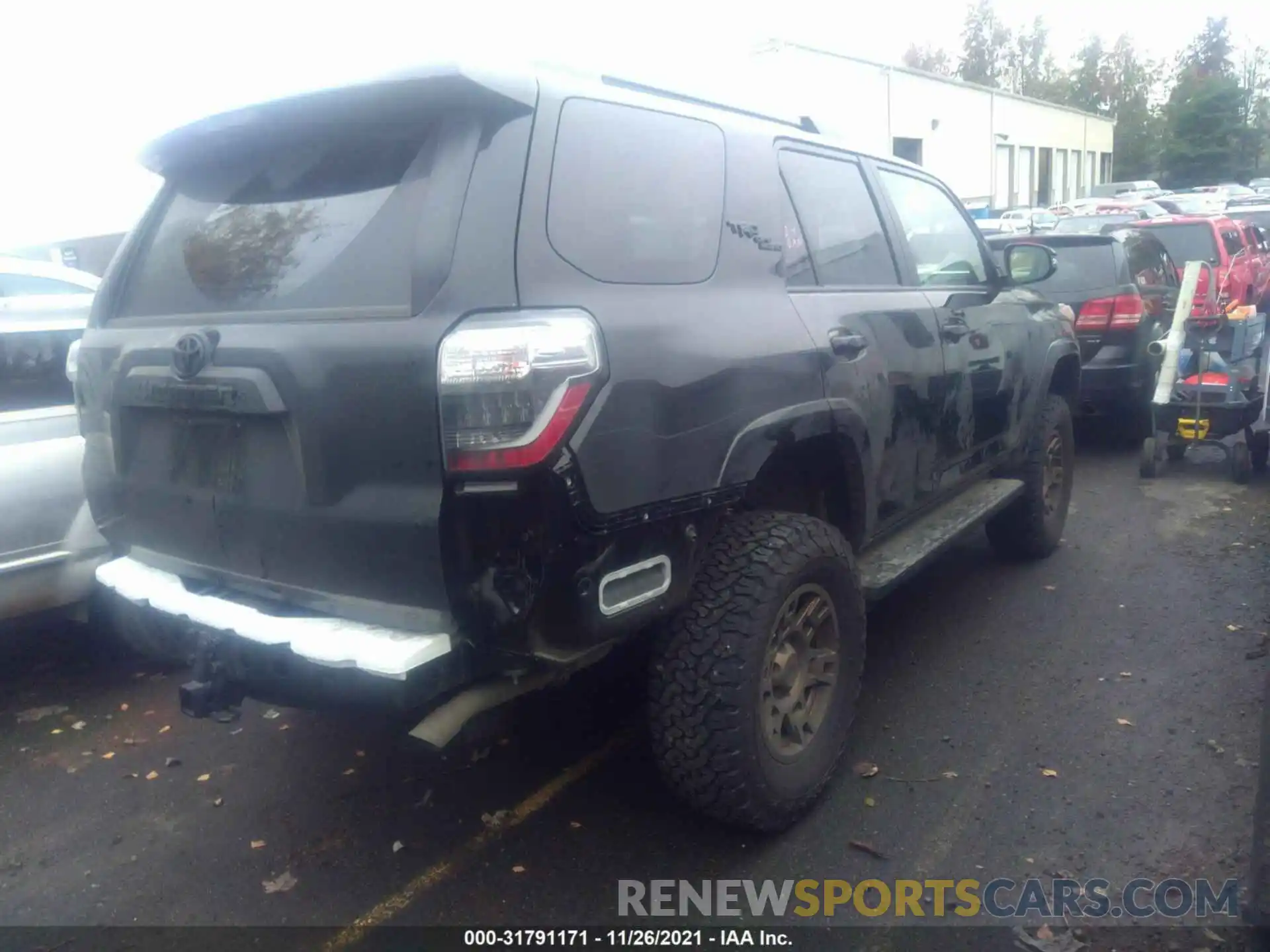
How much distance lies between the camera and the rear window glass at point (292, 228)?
2.56 m

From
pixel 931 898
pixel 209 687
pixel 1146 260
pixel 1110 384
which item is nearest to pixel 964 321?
pixel 931 898

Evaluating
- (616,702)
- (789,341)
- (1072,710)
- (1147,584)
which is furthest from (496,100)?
(1147,584)

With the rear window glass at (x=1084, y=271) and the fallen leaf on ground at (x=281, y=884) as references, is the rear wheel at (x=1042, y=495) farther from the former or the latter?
the fallen leaf on ground at (x=281, y=884)

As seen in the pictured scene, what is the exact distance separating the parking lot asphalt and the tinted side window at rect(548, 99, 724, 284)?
1.43 m

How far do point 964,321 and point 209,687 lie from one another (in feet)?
10.8

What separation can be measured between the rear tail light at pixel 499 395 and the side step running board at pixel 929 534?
1.65m

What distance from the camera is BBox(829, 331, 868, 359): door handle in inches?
134

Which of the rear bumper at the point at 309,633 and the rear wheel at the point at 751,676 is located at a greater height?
the rear bumper at the point at 309,633

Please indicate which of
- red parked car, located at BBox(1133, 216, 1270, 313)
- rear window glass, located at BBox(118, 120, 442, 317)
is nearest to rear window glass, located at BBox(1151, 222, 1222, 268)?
red parked car, located at BBox(1133, 216, 1270, 313)

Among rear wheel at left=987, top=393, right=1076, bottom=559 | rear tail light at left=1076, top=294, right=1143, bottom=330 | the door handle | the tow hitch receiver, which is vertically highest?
the door handle

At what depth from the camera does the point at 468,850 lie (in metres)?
3.21

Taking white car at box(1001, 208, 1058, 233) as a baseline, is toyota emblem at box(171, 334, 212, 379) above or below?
below

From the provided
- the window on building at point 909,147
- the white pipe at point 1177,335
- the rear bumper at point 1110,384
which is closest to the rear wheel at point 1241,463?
the white pipe at point 1177,335

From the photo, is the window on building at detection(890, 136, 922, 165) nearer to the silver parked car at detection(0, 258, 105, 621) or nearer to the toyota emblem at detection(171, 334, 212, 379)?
the silver parked car at detection(0, 258, 105, 621)
